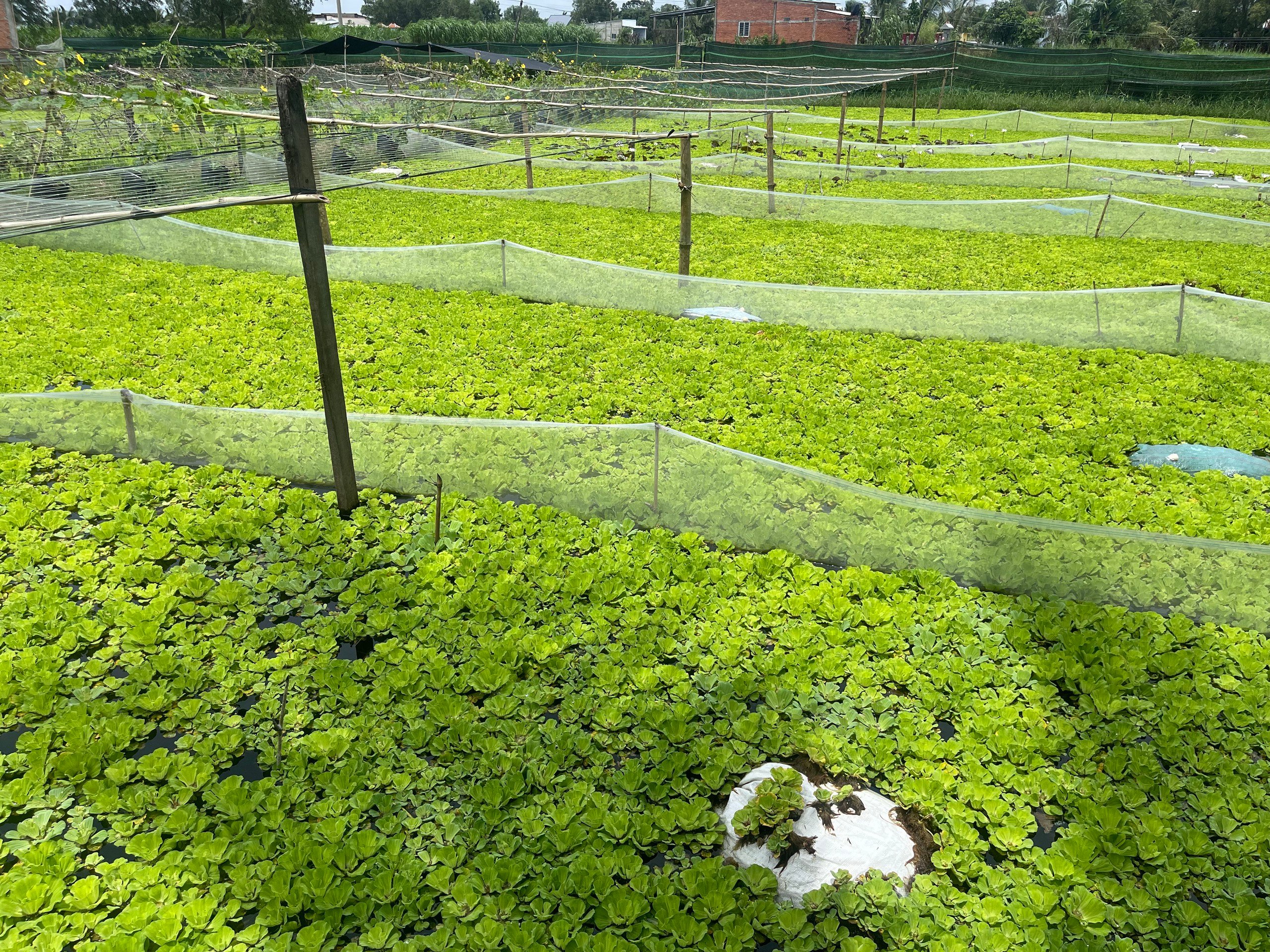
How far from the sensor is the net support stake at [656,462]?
480 centimetres

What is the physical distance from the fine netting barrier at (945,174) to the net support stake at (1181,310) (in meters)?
7.89

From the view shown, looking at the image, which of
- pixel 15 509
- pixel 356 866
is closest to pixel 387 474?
pixel 15 509

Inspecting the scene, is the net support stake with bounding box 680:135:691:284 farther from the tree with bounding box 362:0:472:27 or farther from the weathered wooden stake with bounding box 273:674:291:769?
the tree with bounding box 362:0:472:27

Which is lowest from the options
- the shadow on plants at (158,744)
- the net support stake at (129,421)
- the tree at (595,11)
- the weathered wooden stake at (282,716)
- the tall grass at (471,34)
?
the shadow on plants at (158,744)

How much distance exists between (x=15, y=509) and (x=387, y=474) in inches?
86.5

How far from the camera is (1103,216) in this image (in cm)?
1192

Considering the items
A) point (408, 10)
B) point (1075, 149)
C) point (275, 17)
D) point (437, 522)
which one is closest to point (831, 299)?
point (437, 522)

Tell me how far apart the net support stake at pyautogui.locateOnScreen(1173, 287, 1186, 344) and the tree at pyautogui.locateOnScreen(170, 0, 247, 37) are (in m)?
46.8

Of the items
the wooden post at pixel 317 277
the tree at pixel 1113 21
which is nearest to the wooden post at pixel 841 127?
the wooden post at pixel 317 277

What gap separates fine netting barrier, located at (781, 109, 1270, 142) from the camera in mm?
22859

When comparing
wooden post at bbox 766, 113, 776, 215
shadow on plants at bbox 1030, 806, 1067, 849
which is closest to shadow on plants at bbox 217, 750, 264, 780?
shadow on plants at bbox 1030, 806, 1067, 849

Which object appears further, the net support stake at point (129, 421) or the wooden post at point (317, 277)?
the net support stake at point (129, 421)

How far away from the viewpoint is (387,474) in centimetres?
537

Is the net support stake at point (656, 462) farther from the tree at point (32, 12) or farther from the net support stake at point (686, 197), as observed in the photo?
the tree at point (32, 12)
